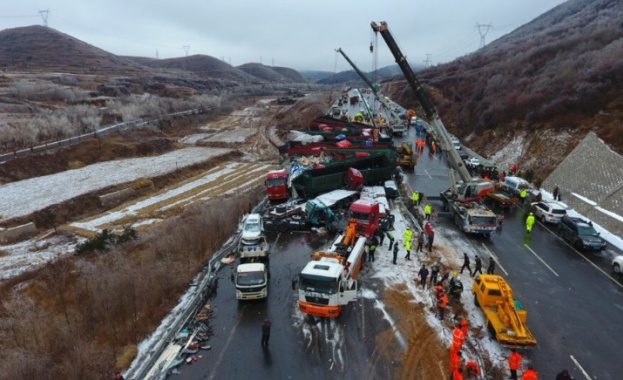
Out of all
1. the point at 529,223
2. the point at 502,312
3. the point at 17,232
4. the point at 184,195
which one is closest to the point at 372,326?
the point at 502,312

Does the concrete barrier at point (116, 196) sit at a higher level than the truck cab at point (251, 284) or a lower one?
lower

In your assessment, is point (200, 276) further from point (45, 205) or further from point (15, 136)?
point (15, 136)

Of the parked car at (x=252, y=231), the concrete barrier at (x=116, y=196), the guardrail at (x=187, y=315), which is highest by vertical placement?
the parked car at (x=252, y=231)

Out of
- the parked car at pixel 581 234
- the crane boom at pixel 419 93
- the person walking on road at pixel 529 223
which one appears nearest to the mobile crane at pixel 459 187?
the crane boom at pixel 419 93

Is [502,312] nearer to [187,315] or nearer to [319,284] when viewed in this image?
[319,284]

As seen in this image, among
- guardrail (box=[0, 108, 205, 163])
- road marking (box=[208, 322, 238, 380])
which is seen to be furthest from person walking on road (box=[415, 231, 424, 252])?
guardrail (box=[0, 108, 205, 163])

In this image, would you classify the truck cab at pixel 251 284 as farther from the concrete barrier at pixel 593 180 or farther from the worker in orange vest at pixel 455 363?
the concrete barrier at pixel 593 180
